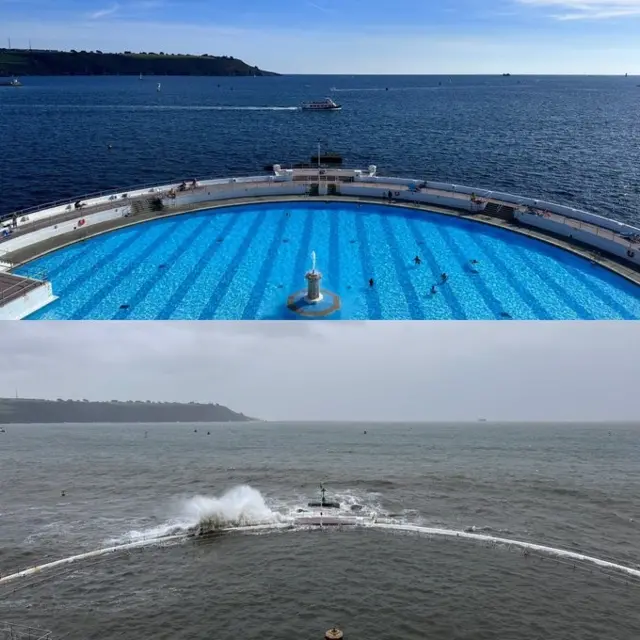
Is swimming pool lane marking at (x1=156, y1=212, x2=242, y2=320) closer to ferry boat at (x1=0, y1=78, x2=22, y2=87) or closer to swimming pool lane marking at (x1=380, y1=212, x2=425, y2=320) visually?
swimming pool lane marking at (x1=380, y1=212, x2=425, y2=320)

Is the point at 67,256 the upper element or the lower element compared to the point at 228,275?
upper

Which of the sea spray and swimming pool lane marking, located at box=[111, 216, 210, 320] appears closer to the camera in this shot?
swimming pool lane marking, located at box=[111, 216, 210, 320]

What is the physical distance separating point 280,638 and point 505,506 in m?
13.0

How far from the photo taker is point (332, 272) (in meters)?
18.5

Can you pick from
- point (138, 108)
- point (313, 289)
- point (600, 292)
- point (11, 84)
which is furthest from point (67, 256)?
point (11, 84)

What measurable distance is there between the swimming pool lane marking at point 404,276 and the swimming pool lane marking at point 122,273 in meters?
8.01

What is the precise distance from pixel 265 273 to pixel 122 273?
4.48 m

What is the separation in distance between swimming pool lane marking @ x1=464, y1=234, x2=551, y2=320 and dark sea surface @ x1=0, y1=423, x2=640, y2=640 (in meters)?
7.54

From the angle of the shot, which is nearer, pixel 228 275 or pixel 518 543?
pixel 228 275

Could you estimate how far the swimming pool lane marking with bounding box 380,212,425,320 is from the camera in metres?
16.8

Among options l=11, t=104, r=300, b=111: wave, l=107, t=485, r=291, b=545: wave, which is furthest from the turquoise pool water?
l=11, t=104, r=300, b=111: wave

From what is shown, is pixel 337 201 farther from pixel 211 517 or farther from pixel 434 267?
pixel 211 517

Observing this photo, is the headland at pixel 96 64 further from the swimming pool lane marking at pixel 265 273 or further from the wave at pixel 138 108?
the swimming pool lane marking at pixel 265 273

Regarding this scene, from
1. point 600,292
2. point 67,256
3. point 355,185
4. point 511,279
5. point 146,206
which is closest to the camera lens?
point 600,292
